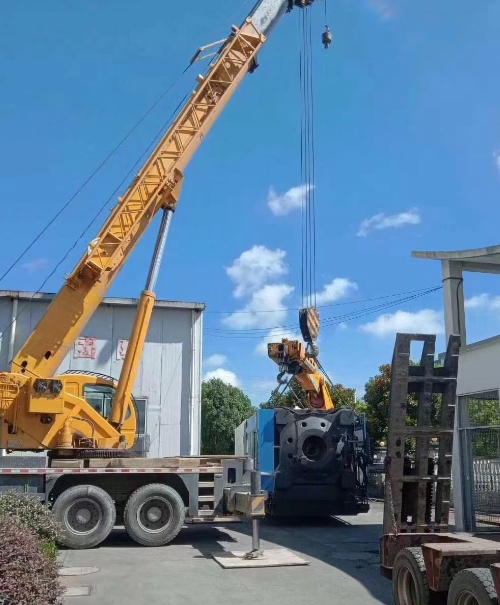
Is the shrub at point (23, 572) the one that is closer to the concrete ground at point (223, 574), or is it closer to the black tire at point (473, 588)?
the concrete ground at point (223, 574)

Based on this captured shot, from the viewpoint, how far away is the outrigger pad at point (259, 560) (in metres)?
9.99

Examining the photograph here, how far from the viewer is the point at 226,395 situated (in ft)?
170

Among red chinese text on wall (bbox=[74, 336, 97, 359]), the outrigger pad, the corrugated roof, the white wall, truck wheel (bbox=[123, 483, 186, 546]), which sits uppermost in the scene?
the corrugated roof

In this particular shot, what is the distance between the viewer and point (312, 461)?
15508mm

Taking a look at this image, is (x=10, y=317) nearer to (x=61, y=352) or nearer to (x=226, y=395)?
(x=61, y=352)

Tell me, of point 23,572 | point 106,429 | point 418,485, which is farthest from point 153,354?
point 23,572

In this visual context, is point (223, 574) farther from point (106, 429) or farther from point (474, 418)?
point (474, 418)

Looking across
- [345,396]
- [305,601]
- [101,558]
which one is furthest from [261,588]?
[345,396]

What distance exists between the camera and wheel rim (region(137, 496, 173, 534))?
12.2 metres

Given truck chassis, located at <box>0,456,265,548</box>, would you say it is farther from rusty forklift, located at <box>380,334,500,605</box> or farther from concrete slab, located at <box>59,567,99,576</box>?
rusty forklift, located at <box>380,334,500,605</box>

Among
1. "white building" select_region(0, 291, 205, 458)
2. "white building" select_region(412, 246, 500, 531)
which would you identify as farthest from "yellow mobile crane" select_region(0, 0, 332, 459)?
"white building" select_region(412, 246, 500, 531)

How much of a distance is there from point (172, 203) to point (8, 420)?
5.49 meters

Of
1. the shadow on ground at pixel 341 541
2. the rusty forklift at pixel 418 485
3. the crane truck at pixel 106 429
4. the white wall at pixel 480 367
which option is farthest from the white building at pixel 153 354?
the rusty forklift at pixel 418 485

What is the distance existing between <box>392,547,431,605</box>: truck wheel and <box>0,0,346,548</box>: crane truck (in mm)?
4760
